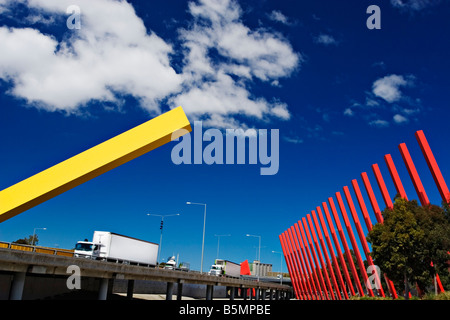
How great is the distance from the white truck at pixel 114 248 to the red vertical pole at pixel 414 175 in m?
26.4

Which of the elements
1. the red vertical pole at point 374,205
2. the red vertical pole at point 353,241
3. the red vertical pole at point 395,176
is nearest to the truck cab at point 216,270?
the red vertical pole at point 353,241

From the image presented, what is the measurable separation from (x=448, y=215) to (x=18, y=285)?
29.0 metres

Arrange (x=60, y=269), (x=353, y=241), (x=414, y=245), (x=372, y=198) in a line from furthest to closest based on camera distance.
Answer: (x=353, y=241) → (x=372, y=198) → (x=414, y=245) → (x=60, y=269)

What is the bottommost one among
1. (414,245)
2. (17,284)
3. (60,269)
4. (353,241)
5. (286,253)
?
(17,284)

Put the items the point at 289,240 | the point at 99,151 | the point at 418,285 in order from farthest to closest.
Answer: the point at 289,240
the point at 418,285
the point at 99,151

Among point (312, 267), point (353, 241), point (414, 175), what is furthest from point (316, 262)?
point (414, 175)

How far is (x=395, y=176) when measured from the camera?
36.5 meters

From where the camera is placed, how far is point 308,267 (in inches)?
3115

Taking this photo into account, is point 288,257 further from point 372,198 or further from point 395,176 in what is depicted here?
point 395,176

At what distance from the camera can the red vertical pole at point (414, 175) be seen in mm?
32531

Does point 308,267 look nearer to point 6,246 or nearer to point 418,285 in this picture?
point 418,285

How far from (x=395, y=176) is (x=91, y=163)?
28.7 m

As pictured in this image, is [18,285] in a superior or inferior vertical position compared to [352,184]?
inferior
